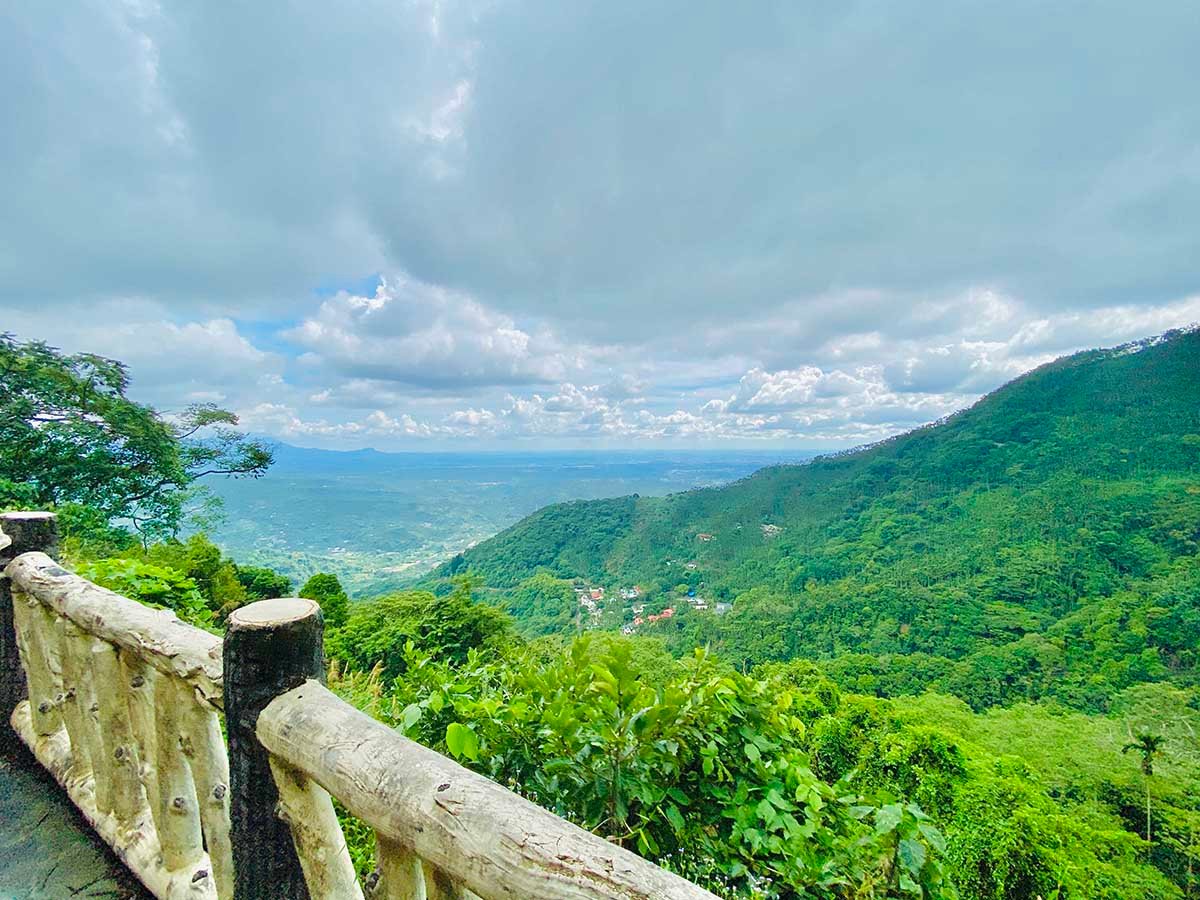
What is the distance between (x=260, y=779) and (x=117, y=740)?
1246mm

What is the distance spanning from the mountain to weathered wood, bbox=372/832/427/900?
1453 inches

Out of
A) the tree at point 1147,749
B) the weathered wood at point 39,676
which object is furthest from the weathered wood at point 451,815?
the tree at point 1147,749

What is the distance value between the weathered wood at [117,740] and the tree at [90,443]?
497 inches

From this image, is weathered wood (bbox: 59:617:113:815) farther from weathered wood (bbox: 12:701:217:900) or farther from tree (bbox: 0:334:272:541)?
tree (bbox: 0:334:272:541)

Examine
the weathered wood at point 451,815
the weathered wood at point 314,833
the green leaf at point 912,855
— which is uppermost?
the weathered wood at point 451,815

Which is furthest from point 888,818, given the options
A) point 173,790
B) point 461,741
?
point 173,790

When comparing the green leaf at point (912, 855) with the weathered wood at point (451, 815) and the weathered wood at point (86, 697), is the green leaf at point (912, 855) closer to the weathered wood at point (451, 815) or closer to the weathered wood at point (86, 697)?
the weathered wood at point (451, 815)

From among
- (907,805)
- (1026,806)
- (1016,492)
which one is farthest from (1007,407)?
(907,805)

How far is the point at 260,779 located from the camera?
144cm

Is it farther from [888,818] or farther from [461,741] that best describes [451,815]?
[888,818]

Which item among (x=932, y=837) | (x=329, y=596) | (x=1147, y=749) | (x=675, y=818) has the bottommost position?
(x=1147, y=749)

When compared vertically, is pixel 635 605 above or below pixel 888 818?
below

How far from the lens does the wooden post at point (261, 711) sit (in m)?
1.36

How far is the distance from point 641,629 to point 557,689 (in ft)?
183
